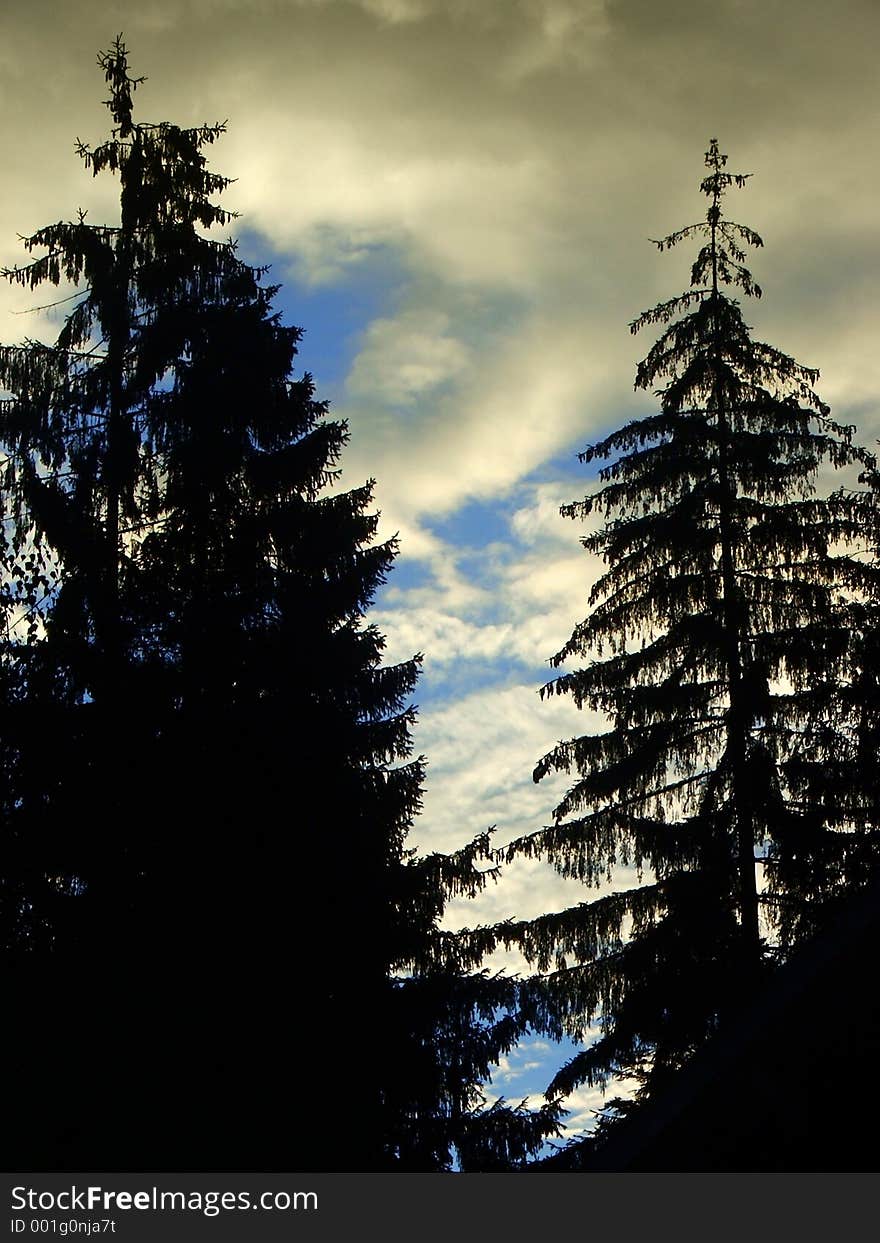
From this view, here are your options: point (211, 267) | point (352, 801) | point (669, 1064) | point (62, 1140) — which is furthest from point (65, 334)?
point (669, 1064)

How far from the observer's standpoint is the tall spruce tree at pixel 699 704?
1411 cm

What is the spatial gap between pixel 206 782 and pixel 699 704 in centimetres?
666

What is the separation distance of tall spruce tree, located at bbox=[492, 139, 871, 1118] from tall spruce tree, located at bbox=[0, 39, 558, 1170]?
194 cm

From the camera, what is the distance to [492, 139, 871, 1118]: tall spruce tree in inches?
555

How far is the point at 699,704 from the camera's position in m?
15.4

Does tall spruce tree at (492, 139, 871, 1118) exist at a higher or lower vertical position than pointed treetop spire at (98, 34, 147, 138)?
lower

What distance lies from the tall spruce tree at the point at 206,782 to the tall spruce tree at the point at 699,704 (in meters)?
1.94

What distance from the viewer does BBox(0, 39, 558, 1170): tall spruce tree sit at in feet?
35.1

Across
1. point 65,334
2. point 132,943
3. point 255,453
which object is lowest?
point 132,943

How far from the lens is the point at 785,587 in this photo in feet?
51.6

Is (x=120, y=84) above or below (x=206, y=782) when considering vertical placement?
above

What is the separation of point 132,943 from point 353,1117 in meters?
2.56

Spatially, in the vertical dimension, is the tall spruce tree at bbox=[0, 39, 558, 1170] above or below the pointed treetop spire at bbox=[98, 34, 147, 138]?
below

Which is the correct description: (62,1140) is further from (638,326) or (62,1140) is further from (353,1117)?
(638,326)
